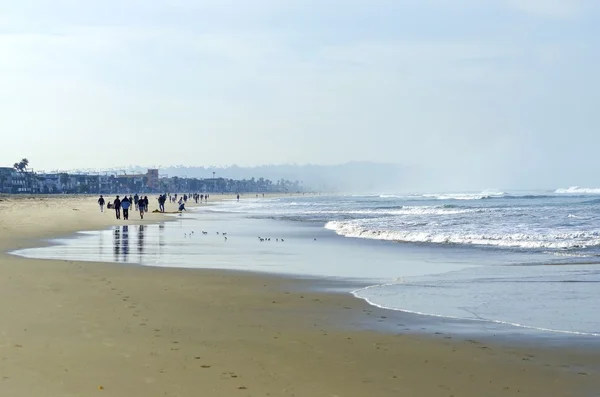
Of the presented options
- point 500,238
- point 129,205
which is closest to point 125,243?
point 500,238

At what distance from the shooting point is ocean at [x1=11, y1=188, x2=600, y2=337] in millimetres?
11727

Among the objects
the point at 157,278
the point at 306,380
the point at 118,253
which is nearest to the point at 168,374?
the point at 306,380

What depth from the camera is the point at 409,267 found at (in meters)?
18.5

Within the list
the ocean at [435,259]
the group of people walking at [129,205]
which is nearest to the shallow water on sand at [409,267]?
the ocean at [435,259]

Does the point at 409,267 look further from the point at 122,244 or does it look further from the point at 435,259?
the point at 122,244

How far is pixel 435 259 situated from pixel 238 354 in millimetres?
13137

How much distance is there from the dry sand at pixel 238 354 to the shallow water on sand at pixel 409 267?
1.71 m

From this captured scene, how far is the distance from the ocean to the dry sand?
1823 millimetres

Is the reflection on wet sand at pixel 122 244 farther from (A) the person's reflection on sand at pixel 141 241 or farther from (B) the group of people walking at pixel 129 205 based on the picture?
(B) the group of people walking at pixel 129 205

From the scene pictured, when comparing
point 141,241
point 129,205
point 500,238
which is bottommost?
point 141,241

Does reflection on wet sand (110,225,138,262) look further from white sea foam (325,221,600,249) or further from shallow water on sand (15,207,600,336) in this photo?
white sea foam (325,221,600,249)

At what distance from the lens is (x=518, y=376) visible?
7336 mm

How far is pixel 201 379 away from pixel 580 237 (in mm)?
21744

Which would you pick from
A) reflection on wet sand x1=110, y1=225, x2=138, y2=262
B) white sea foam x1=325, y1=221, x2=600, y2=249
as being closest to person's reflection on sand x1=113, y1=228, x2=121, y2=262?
reflection on wet sand x1=110, y1=225, x2=138, y2=262
